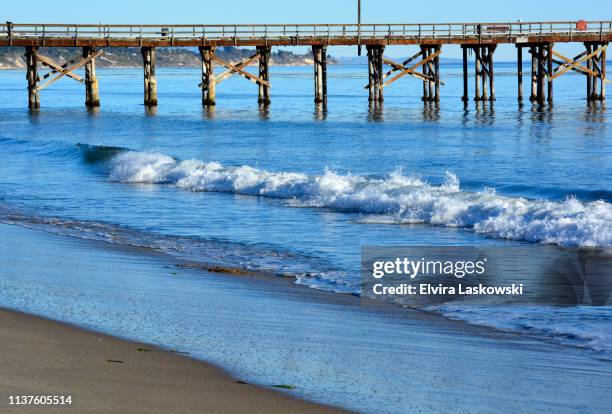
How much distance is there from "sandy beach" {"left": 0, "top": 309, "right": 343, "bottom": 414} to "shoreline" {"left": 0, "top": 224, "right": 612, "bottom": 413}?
0.09m

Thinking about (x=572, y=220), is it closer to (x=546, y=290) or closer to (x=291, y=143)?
(x=546, y=290)

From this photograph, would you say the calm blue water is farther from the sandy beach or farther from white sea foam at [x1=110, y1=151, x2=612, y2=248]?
the sandy beach

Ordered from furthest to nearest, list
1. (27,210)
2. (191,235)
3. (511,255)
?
(27,210) → (191,235) → (511,255)

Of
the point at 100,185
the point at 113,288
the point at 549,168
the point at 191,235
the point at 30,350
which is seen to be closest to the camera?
the point at 30,350

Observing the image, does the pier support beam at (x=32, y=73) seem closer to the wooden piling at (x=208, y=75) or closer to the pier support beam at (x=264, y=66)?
the wooden piling at (x=208, y=75)

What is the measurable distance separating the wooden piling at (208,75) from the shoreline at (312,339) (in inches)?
1296

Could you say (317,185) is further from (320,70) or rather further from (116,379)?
(320,70)

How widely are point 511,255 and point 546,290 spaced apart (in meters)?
2.26

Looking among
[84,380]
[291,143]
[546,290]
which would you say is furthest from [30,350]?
[291,143]

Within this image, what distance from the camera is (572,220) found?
13547 millimetres

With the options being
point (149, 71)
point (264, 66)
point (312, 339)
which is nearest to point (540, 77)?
point (264, 66)

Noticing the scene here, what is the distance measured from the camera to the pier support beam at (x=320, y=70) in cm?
4412

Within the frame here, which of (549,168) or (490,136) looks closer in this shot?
(549,168)

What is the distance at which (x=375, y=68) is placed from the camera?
45125 millimetres
